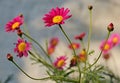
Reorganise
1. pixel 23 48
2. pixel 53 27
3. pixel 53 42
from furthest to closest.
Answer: pixel 53 27
pixel 53 42
pixel 23 48

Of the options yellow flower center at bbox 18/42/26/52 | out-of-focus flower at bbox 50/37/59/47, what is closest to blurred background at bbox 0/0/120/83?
out-of-focus flower at bbox 50/37/59/47

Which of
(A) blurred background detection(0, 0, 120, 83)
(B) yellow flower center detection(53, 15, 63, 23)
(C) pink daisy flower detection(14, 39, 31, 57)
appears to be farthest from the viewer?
(A) blurred background detection(0, 0, 120, 83)

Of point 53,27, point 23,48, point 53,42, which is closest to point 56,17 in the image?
point 23,48

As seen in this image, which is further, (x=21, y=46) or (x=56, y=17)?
(x=21, y=46)

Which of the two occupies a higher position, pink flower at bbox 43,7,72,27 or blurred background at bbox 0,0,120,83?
pink flower at bbox 43,7,72,27

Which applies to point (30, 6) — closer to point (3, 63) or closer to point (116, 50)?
point (3, 63)

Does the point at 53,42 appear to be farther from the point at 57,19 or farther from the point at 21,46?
the point at 57,19

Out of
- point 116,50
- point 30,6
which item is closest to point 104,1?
point 116,50

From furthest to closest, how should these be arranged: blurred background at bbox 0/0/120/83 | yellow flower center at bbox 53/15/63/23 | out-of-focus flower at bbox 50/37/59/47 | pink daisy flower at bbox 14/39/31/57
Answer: blurred background at bbox 0/0/120/83
out-of-focus flower at bbox 50/37/59/47
pink daisy flower at bbox 14/39/31/57
yellow flower center at bbox 53/15/63/23

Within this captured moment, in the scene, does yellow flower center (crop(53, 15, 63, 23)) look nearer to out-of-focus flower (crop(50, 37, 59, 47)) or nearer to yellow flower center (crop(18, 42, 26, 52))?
yellow flower center (crop(18, 42, 26, 52))
